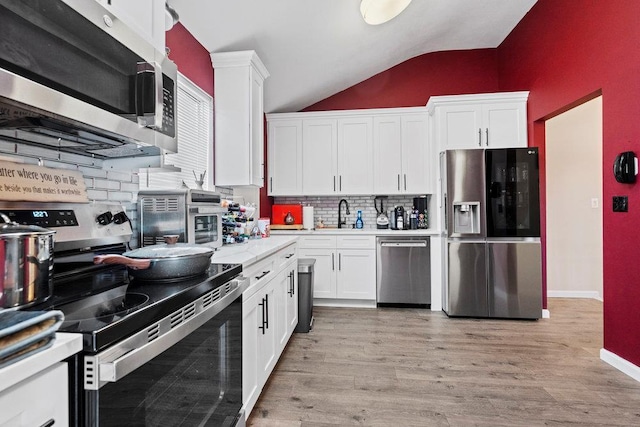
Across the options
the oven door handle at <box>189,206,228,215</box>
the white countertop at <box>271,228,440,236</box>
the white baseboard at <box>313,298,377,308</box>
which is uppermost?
the oven door handle at <box>189,206,228,215</box>

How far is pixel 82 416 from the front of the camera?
65cm

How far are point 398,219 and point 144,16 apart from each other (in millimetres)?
3477

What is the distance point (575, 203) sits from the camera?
4324 millimetres

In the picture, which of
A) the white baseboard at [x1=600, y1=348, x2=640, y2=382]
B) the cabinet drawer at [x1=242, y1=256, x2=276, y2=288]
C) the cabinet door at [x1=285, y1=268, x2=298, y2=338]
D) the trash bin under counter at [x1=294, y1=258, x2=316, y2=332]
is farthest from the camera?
the trash bin under counter at [x1=294, y1=258, x2=316, y2=332]

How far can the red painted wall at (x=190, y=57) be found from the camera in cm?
231

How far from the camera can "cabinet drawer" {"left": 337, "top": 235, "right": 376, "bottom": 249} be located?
12.8ft

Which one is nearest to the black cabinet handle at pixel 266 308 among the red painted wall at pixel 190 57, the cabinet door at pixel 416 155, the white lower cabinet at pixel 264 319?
the white lower cabinet at pixel 264 319

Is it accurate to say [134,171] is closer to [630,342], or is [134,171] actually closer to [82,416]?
[82,416]

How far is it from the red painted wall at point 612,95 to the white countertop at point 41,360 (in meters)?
3.00

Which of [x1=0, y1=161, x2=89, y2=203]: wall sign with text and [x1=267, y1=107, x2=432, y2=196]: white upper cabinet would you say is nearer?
[x1=0, y1=161, x2=89, y2=203]: wall sign with text

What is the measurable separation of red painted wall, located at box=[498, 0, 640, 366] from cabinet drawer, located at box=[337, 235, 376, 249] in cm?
209

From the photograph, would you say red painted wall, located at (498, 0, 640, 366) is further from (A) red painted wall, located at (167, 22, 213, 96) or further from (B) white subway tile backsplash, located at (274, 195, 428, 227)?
(A) red painted wall, located at (167, 22, 213, 96)

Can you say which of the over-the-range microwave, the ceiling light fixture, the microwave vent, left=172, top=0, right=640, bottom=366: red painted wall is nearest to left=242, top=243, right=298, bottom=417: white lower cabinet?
the microwave vent

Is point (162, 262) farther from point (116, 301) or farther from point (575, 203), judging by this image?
point (575, 203)
